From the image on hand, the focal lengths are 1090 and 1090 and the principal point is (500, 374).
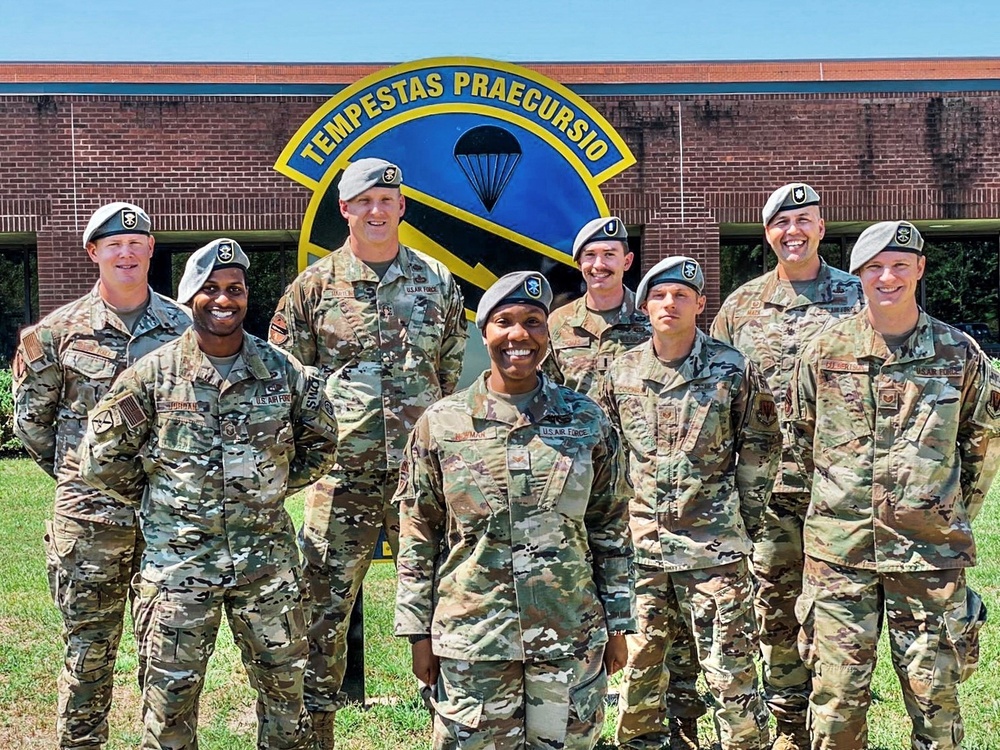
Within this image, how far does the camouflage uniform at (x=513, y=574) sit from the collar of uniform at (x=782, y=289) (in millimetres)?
1923

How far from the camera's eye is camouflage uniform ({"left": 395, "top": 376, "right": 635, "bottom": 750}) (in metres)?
3.46

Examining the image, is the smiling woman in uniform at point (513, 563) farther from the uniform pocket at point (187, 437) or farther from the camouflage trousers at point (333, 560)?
the camouflage trousers at point (333, 560)

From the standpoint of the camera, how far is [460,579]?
353cm

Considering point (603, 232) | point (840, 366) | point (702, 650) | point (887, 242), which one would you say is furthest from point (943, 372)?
point (603, 232)

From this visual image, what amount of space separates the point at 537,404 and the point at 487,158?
11.1 ft

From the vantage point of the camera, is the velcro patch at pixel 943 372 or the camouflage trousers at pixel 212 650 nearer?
the camouflage trousers at pixel 212 650

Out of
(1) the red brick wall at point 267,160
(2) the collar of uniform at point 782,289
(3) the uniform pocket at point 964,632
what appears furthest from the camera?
(1) the red brick wall at point 267,160

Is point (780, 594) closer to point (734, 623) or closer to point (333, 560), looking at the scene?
point (734, 623)

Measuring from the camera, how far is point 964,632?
4.09 meters

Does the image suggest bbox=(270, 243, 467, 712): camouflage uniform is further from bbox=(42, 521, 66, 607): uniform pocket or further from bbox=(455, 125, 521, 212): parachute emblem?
bbox=(455, 125, 521, 212): parachute emblem

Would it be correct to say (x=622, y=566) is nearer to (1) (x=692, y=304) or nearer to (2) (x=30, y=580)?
(1) (x=692, y=304)

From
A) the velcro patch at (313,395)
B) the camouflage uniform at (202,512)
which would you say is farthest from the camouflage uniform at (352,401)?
the camouflage uniform at (202,512)

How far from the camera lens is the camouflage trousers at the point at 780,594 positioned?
16.5ft

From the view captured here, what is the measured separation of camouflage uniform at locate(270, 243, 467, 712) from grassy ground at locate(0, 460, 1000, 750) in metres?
0.78
